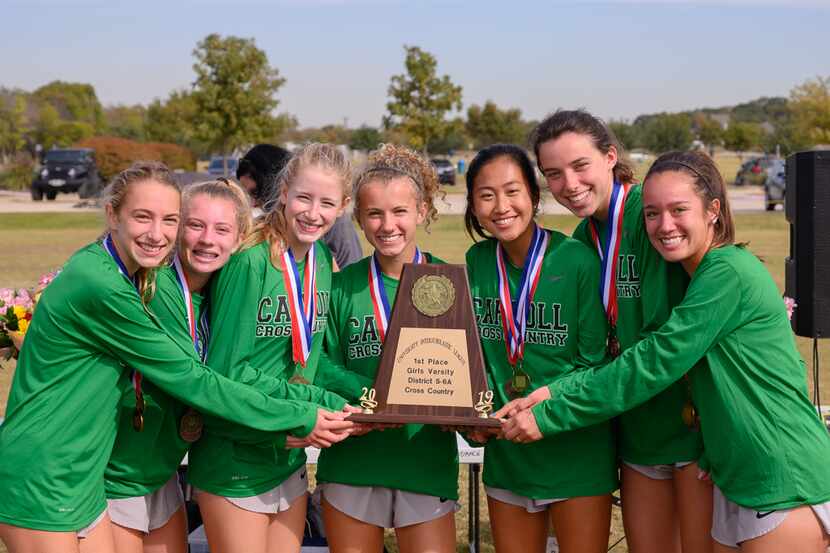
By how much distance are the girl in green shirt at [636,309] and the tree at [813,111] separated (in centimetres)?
4461

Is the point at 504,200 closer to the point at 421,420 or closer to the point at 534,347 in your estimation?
the point at 534,347

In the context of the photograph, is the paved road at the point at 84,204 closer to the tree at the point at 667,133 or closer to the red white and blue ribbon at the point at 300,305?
the red white and blue ribbon at the point at 300,305

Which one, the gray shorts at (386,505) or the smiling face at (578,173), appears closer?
the gray shorts at (386,505)

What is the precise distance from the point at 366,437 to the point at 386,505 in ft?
0.84

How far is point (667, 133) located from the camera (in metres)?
75.5

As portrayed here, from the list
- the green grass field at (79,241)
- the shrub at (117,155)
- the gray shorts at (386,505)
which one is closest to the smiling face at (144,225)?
the gray shorts at (386,505)

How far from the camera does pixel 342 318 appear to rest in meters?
3.60

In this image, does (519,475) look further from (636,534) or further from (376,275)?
(376,275)

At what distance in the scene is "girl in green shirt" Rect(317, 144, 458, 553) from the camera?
3449mm

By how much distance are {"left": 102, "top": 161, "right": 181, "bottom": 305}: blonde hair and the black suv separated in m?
34.4

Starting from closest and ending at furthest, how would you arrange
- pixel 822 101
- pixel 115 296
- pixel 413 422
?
1. pixel 115 296
2. pixel 413 422
3. pixel 822 101

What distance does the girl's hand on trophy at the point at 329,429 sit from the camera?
133 inches

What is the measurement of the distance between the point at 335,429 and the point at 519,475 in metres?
0.69

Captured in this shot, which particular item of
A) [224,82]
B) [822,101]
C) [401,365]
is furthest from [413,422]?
[822,101]
